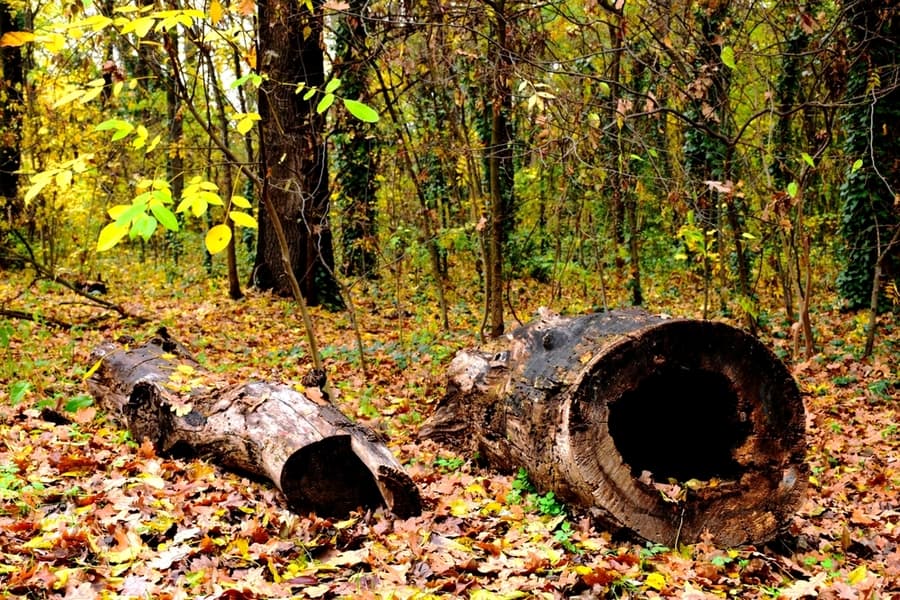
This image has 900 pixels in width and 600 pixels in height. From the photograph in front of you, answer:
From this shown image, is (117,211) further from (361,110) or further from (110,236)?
(361,110)

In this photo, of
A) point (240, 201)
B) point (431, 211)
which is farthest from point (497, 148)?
point (240, 201)

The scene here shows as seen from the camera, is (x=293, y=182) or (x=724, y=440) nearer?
(x=724, y=440)

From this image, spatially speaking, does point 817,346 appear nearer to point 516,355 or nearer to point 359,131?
point 516,355

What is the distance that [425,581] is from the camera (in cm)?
313

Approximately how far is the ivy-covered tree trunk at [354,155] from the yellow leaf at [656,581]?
15.9 feet

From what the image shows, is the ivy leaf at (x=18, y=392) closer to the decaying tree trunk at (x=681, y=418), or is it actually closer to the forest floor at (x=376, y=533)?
the forest floor at (x=376, y=533)

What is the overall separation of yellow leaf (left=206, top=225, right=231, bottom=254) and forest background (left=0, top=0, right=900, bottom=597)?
3 cm

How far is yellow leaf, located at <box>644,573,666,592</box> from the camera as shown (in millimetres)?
3157

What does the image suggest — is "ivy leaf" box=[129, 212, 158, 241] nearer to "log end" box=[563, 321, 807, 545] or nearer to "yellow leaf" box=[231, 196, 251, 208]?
"yellow leaf" box=[231, 196, 251, 208]

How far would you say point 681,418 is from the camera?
4617 mm

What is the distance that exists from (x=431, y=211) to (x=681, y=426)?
7.01 meters

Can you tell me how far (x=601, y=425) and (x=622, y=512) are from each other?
50 cm

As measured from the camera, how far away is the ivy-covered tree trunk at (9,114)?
10.5 meters

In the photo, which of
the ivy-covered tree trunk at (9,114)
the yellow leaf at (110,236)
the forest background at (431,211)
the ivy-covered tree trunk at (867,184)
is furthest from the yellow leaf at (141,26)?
the ivy-covered tree trunk at (867,184)
